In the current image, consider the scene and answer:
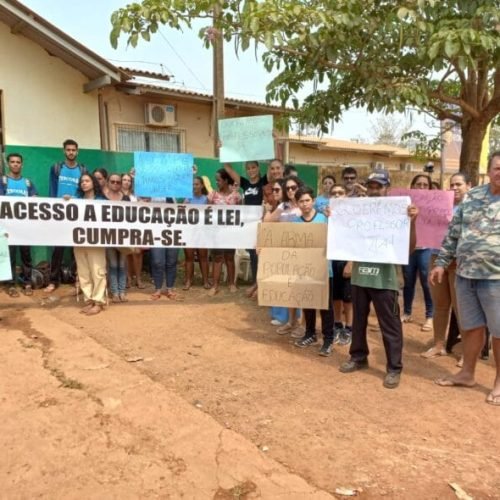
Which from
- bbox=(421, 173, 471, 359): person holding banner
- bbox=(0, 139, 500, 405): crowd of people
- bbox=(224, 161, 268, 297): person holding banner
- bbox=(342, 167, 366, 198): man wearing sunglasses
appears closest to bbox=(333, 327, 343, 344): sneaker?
bbox=(0, 139, 500, 405): crowd of people

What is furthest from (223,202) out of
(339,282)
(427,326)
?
(427,326)

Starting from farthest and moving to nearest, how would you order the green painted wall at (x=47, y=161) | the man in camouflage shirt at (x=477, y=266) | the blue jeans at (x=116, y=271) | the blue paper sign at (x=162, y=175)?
the green painted wall at (x=47, y=161), the blue jeans at (x=116, y=271), the blue paper sign at (x=162, y=175), the man in camouflage shirt at (x=477, y=266)

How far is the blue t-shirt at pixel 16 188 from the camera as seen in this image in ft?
21.1

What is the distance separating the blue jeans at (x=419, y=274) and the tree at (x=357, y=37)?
163cm

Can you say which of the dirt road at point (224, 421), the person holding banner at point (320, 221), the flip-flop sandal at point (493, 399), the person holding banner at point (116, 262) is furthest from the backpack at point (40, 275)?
the flip-flop sandal at point (493, 399)

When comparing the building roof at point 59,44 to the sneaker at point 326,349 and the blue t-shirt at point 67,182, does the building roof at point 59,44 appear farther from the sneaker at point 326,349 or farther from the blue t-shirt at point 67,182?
the sneaker at point 326,349

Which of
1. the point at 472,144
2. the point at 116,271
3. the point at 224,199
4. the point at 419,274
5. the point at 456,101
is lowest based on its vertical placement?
the point at 116,271

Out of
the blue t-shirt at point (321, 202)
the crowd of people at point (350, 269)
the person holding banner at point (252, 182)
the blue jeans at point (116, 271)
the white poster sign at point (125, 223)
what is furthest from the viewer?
the person holding banner at point (252, 182)

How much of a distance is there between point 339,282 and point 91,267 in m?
2.97

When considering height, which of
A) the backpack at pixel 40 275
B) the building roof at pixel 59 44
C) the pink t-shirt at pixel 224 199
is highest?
the building roof at pixel 59 44

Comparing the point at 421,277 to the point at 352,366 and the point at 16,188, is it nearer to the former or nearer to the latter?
the point at 352,366

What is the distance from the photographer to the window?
1079 cm

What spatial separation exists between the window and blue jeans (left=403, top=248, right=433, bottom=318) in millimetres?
7109

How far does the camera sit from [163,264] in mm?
6762
